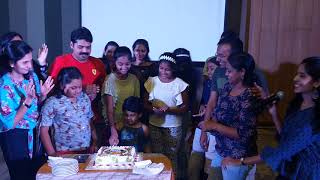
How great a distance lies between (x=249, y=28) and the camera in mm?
4586

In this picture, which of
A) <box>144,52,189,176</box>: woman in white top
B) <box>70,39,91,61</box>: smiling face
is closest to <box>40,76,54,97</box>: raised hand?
<box>70,39,91,61</box>: smiling face

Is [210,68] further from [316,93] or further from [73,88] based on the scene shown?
[316,93]

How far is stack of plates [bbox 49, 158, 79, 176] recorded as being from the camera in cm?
176

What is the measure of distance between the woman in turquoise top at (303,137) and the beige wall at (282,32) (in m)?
2.94

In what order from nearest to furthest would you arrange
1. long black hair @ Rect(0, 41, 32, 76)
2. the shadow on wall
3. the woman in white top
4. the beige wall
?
1. long black hair @ Rect(0, 41, 32, 76)
2. the woman in white top
3. the beige wall
4. the shadow on wall

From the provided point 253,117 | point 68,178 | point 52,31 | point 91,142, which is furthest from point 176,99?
point 52,31

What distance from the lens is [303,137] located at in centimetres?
150

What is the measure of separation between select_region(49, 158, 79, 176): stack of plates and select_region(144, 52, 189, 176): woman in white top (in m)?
1.17

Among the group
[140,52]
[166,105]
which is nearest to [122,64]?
[166,105]

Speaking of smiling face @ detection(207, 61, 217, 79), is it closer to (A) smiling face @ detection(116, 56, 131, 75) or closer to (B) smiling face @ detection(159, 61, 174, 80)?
(B) smiling face @ detection(159, 61, 174, 80)

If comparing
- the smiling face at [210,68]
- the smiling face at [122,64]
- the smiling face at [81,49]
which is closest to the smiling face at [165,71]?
the smiling face at [122,64]

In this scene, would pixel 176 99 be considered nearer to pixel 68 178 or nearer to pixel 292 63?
pixel 68 178

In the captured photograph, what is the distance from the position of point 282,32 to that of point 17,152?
3581 mm

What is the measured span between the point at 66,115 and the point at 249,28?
3.06 meters
